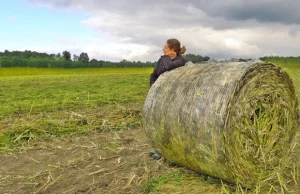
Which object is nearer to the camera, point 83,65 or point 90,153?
point 90,153

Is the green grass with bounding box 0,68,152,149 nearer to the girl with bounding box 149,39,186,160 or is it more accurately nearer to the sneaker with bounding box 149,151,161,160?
the sneaker with bounding box 149,151,161,160

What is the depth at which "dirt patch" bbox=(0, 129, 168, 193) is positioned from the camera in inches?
185

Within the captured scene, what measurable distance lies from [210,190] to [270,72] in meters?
1.53

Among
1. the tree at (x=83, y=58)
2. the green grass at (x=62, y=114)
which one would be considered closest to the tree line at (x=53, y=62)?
the tree at (x=83, y=58)

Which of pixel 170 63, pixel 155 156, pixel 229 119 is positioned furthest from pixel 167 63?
pixel 229 119

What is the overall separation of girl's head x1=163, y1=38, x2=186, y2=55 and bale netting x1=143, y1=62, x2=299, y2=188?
0.71 m

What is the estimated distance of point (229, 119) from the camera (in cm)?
407

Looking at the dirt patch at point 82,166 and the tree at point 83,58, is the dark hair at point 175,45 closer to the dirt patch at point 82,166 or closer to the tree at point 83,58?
the dirt patch at point 82,166

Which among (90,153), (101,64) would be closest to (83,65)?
(101,64)

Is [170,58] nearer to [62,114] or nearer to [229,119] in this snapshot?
[229,119]

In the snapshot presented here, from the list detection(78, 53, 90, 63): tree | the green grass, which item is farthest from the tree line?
the green grass

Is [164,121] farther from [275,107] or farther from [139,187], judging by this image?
[275,107]

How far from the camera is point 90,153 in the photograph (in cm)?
598

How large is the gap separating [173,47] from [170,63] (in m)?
0.28
